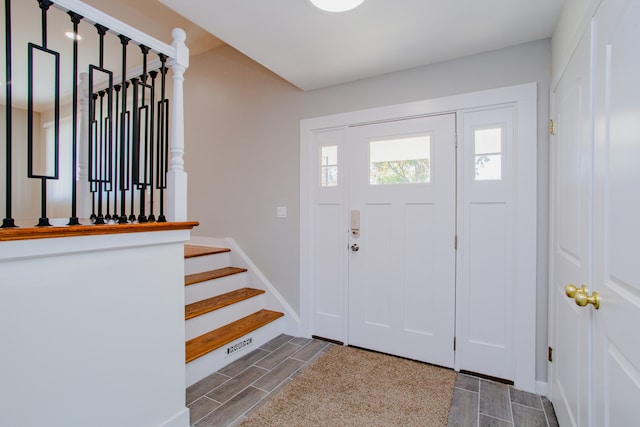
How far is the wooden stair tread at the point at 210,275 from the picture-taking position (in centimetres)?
263

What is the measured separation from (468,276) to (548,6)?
66.9 inches

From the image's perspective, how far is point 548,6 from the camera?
1717 millimetres

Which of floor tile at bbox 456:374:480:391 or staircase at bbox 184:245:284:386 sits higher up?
staircase at bbox 184:245:284:386

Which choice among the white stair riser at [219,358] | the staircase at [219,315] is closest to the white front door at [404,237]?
the white stair riser at [219,358]

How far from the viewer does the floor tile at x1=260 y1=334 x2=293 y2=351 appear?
2.72 metres

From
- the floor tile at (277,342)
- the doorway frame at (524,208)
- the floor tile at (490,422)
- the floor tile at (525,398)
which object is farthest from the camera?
the floor tile at (277,342)

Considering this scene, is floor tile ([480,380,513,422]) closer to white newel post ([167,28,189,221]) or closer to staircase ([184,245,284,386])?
staircase ([184,245,284,386])

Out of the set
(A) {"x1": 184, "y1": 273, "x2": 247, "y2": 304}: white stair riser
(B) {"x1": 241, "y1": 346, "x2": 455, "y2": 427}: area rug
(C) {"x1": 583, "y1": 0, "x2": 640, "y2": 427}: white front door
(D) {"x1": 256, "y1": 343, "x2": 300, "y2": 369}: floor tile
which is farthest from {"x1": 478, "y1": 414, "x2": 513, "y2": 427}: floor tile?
(A) {"x1": 184, "y1": 273, "x2": 247, "y2": 304}: white stair riser

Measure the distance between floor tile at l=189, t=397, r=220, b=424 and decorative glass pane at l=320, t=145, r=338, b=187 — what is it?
1840 mm

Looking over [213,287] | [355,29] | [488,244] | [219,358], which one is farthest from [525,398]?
[355,29]

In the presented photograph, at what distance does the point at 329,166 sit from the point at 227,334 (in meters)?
1.64

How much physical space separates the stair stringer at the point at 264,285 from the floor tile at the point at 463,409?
1.45 m

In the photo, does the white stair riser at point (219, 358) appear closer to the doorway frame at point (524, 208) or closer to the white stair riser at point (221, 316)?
the white stair riser at point (221, 316)

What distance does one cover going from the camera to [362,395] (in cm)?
201
